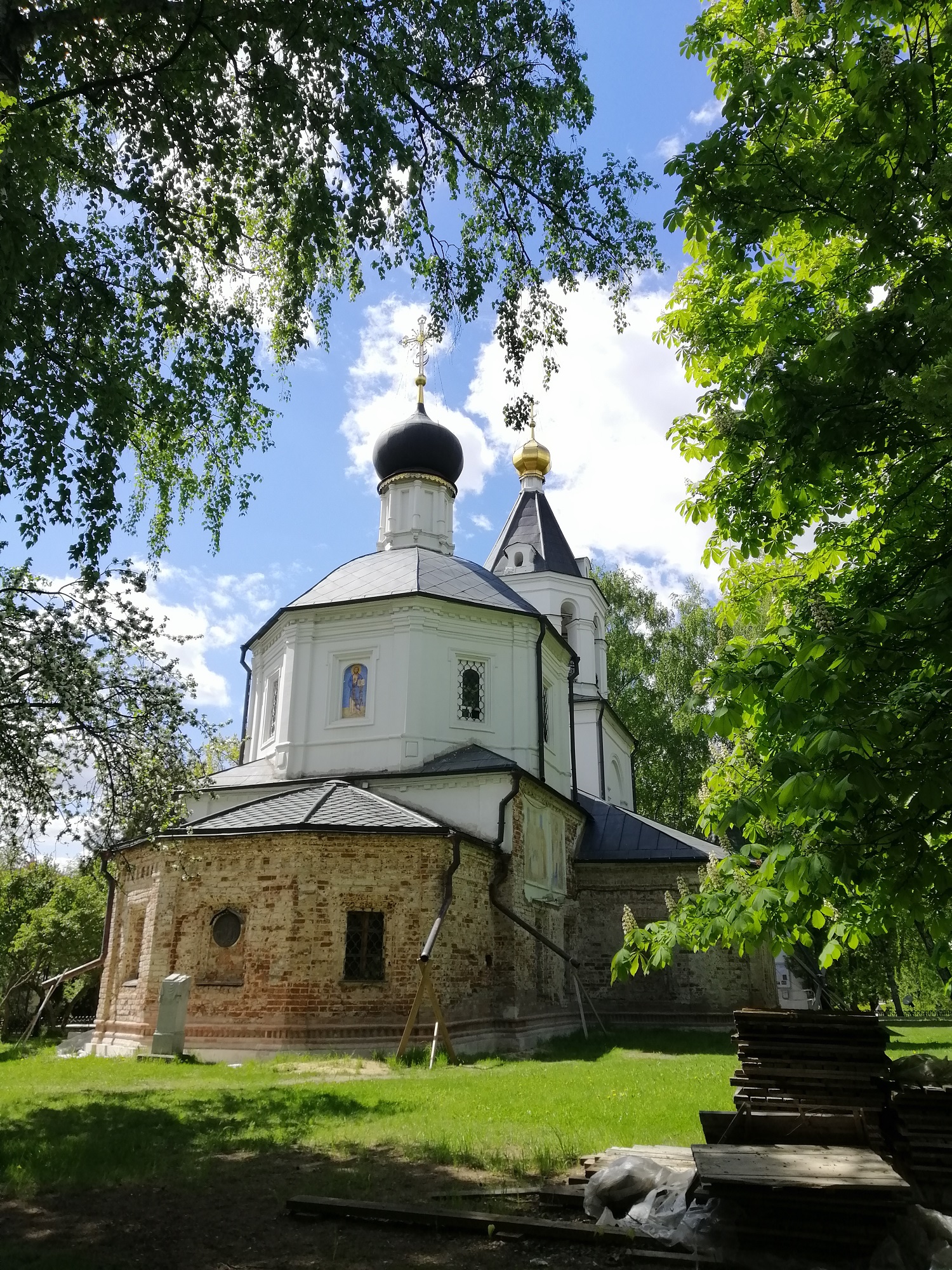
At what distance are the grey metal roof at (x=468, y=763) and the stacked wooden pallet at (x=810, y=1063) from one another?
11235 mm

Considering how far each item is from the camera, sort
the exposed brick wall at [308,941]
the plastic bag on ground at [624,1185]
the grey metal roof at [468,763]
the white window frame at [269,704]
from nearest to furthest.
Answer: the plastic bag on ground at [624,1185] → the exposed brick wall at [308,941] → the grey metal roof at [468,763] → the white window frame at [269,704]

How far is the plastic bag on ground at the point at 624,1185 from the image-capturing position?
18.5 feet

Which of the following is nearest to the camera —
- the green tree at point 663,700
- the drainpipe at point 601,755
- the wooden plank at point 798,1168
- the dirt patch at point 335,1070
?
the wooden plank at point 798,1168

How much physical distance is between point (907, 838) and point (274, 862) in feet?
39.9

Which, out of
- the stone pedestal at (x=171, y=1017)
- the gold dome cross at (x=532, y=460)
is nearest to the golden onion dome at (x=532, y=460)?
the gold dome cross at (x=532, y=460)

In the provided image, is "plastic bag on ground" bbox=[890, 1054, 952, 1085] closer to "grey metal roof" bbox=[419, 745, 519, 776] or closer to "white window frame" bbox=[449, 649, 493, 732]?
"grey metal roof" bbox=[419, 745, 519, 776]

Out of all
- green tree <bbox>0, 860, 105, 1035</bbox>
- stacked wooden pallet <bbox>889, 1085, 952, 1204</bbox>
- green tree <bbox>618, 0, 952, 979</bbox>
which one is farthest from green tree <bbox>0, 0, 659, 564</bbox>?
green tree <bbox>0, 860, 105, 1035</bbox>

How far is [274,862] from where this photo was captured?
14.6 meters

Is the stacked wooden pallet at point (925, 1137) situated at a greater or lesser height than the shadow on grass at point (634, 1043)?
greater

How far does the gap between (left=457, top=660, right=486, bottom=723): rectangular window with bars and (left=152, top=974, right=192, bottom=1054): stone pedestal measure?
7.61 meters

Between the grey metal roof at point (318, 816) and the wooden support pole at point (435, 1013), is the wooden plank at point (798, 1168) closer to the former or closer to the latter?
the wooden support pole at point (435, 1013)

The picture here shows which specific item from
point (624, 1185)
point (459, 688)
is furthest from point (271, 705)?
point (624, 1185)

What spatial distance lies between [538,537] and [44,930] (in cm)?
1799

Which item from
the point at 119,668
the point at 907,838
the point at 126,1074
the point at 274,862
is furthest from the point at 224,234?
the point at 126,1074
